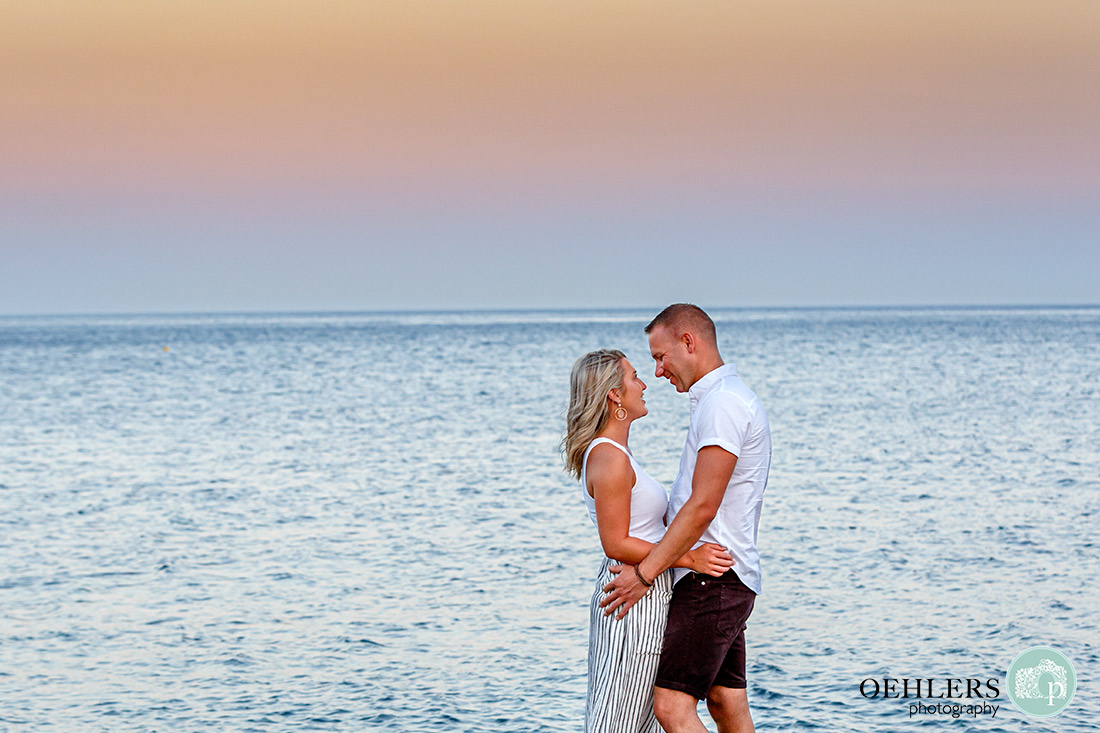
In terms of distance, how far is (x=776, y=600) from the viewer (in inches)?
482

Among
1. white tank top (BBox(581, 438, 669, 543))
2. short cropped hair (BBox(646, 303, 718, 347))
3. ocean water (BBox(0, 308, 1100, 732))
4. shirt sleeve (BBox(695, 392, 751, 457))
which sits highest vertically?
short cropped hair (BBox(646, 303, 718, 347))

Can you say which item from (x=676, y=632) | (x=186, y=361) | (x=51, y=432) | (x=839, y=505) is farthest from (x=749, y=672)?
(x=186, y=361)

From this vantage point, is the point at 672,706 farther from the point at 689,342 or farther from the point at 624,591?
the point at 689,342

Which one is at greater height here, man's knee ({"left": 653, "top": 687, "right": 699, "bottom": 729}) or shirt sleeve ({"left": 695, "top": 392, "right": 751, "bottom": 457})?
shirt sleeve ({"left": 695, "top": 392, "right": 751, "bottom": 457})

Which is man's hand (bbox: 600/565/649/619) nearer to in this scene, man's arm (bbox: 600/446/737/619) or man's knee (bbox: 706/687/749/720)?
man's arm (bbox: 600/446/737/619)

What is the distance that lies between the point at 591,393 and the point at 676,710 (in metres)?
1.39

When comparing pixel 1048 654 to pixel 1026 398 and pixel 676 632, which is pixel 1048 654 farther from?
pixel 1026 398

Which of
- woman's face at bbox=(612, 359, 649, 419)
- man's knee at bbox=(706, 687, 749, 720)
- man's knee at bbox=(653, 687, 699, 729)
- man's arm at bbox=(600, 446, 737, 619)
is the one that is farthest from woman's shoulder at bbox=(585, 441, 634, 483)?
man's knee at bbox=(706, 687, 749, 720)

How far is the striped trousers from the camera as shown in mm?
4953

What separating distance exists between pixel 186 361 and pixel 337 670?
65087 millimetres

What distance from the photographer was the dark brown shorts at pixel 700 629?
4.91 meters

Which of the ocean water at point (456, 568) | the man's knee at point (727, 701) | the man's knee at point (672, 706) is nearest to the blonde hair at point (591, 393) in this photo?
the man's knee at point (672, 706)

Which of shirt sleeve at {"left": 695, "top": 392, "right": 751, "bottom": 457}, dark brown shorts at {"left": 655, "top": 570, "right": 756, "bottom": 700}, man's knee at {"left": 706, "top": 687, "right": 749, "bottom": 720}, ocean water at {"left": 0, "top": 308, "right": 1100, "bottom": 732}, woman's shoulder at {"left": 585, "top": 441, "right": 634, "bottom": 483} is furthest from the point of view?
ocean water at {"left": 0, "top": 308, "right": 1100, "bottom": 732}

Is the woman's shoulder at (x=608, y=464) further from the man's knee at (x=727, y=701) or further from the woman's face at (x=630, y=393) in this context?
the man's knee at (x=727, y=701)
